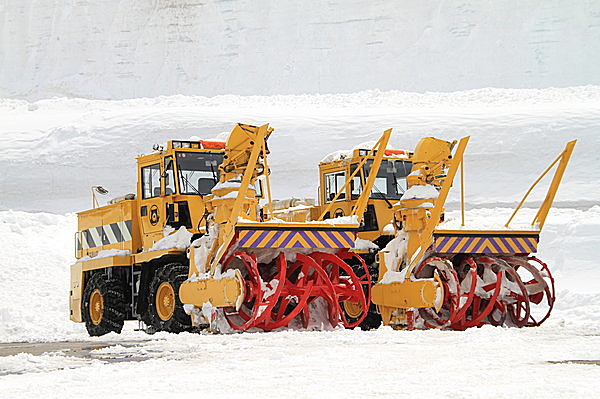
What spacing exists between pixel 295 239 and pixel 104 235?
430 centimetres

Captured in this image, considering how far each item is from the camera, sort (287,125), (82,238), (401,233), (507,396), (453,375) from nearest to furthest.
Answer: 1. (507,396)
2. (453,375)
3. (401,233)
4. (82,238)
5. (287,125)

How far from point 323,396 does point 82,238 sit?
33.3 ft

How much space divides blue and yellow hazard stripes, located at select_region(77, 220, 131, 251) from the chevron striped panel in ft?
10.9

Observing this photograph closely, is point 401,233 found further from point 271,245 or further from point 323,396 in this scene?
point 323,396

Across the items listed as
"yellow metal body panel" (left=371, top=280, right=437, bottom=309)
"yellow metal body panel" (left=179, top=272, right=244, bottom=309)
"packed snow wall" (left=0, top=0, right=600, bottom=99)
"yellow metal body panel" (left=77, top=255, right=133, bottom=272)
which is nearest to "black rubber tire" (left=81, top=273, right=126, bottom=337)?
"yellow metal body panel" (left=77, top=255, right=133, bottom=272)

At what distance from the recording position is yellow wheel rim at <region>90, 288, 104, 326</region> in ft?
45.6

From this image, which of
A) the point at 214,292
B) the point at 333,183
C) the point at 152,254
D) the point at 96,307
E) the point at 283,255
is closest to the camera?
the point at 214,292

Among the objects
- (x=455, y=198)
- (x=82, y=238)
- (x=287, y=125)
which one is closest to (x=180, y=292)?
(x=82, y=238)

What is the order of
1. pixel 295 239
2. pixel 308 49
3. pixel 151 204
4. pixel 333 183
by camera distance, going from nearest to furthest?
pixel 295 239, pixel 151 204, pixel 333 183, pixel 308 49

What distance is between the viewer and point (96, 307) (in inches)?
556

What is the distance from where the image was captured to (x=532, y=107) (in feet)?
124

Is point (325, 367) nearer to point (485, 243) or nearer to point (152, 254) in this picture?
point (485, 243)

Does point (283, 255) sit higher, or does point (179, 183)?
point (179, 183)

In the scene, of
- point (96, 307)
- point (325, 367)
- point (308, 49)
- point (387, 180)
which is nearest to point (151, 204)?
point (96, 307)
